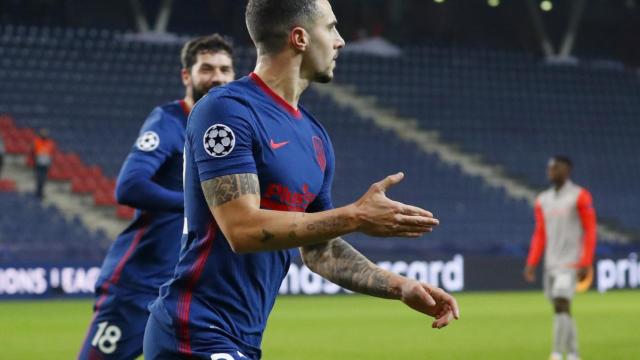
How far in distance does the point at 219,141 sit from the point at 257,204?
0.78 ft

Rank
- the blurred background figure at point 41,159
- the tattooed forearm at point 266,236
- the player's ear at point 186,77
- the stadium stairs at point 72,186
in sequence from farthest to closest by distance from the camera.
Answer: the stadium stairs at point 72,186
the blurred background figure at point 41,159
the player's ear at point 186,77
the tattooed forearm at point 266,236

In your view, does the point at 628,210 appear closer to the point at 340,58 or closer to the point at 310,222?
the point at 340,58

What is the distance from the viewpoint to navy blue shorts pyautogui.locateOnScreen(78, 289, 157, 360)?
20.0 feet

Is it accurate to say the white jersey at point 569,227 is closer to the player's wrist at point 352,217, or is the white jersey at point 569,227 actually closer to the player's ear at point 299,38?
the player's ear at point 299,38

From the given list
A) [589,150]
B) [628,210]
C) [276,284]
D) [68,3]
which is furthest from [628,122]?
[276,284]

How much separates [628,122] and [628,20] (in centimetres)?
802

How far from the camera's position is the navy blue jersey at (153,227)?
243 inches

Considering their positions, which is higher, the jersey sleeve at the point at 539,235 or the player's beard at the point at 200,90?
the jersey sleeve at the point at 539,235

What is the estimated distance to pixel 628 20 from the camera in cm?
4075

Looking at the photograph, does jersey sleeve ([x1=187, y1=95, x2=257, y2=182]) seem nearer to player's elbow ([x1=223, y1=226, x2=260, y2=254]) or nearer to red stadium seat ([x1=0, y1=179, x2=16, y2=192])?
player's elbow ([x1=223, y1=226, x2=260, y2=254])

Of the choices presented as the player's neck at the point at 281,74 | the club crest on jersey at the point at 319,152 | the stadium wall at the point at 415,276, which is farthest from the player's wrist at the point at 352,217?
the stadium wall at the point at 415,276

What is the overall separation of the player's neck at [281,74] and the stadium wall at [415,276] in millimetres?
16224

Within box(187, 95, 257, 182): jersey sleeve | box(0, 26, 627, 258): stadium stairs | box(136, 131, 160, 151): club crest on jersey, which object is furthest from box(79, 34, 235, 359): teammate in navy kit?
box(0, 26, 627, 258): stadium stairs

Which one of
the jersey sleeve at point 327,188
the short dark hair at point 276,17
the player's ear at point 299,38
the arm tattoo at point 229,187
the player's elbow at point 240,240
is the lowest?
the player's elbow at point 240,240
